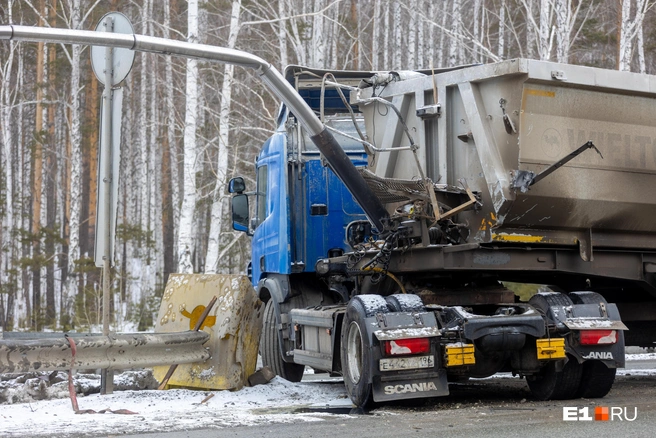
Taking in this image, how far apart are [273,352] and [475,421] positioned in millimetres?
4389

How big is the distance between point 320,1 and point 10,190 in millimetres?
11693

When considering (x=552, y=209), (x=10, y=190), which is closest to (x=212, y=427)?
(x=552, y=209)

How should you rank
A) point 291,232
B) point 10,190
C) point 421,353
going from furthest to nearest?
point 10,190, point 291,232, point 421,353

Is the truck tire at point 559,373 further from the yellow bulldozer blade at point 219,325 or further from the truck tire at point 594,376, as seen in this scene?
the yellow bulldozer blade at point 219,325

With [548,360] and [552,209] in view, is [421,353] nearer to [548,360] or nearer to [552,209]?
[548,360]

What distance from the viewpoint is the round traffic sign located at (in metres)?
7.89

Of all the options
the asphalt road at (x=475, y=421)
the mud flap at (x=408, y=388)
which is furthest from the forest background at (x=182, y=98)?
the mud flap at (x=408, y=388)

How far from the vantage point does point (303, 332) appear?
9.50 m

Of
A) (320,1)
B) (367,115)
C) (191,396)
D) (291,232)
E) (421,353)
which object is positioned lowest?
(191,396)

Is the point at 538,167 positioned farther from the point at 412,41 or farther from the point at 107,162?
the point at 412,41

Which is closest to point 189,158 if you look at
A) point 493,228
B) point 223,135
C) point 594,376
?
point 223,135

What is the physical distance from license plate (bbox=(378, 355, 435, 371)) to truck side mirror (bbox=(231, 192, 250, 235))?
4856 millimetres

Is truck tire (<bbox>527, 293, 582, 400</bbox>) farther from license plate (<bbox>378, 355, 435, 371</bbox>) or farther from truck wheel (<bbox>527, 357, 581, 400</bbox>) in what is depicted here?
license plate (<bbox>378, 355, 435, 371</bbox>)

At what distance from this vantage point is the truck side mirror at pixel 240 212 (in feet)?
38.6
